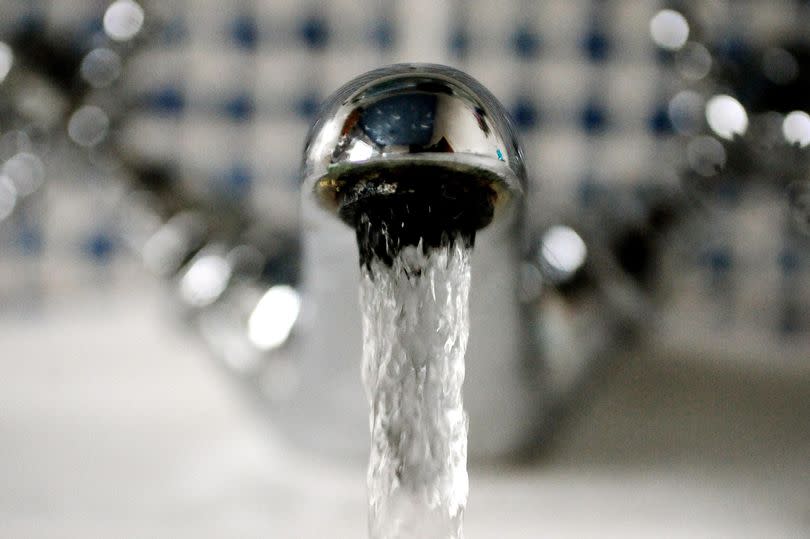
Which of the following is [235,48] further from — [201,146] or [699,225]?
[699,225]

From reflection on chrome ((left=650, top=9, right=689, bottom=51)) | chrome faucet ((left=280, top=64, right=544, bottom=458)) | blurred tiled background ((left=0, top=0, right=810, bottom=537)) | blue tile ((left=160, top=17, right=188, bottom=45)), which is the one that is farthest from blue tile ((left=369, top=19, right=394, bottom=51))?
chrome faucet ((left=280, top=64, right=544, bottom=458))

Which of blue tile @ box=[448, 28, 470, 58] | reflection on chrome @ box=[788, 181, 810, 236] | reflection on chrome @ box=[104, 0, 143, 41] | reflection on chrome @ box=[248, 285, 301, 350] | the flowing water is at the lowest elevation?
the flowing water

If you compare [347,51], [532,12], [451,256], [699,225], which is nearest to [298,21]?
[347,51]

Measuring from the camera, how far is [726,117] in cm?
34

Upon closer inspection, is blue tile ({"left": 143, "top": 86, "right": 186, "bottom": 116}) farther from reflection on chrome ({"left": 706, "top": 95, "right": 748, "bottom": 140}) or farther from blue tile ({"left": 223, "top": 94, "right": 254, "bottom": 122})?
reflection on chrome ({"left": 706, "top": 95, "right": 748, "bottom": 140})

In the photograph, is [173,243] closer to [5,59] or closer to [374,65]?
[5,59]

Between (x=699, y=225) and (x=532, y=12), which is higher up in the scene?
(x=532, y=12)

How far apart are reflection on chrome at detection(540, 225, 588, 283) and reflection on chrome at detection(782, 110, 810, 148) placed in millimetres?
98

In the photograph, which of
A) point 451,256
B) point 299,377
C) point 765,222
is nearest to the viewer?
point 451,256

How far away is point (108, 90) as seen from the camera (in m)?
0.42

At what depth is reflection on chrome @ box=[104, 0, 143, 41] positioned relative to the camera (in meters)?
0.41

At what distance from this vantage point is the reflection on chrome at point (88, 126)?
42cm

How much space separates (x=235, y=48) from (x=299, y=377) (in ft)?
0.94

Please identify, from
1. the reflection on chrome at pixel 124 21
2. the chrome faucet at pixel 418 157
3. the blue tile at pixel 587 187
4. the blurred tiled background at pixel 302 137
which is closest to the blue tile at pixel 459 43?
the blurred tiled background at pixel 302 137
